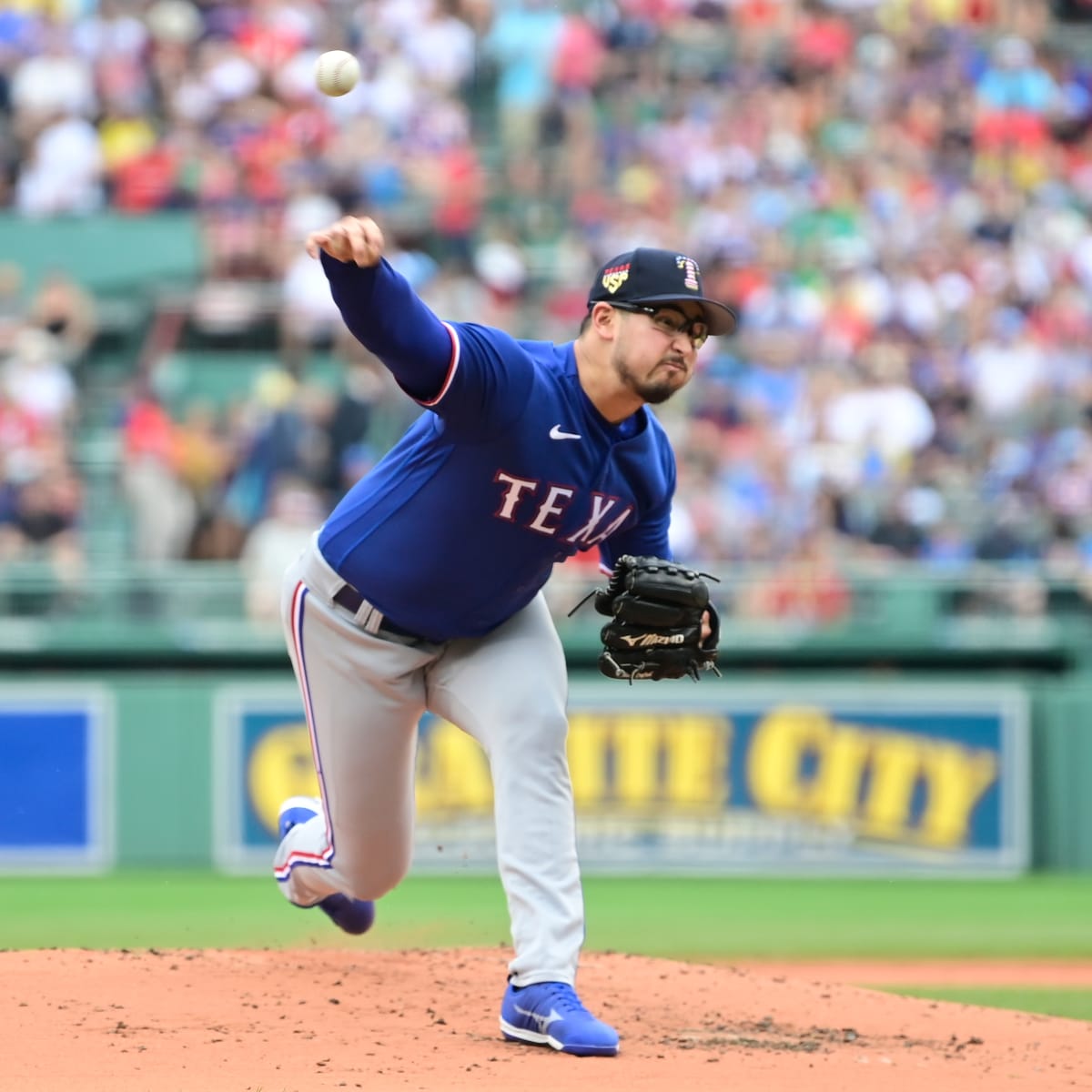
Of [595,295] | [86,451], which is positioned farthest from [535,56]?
[595,295]

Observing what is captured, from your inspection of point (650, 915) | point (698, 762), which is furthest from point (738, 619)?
point (650, 915)

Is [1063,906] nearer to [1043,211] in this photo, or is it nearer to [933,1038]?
[933,1038]

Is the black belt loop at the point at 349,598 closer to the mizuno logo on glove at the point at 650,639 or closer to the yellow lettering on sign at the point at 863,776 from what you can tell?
the mizuno logo on glove at the point at 650,639

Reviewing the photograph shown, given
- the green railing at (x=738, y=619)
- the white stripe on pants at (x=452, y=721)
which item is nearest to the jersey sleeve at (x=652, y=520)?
the white stripe on pants at (x=452, y=721)

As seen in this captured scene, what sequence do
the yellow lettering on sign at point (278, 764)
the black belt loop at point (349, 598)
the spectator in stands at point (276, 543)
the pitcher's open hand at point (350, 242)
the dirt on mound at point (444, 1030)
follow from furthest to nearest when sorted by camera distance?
1. the yellow lettering on sign at point (278, 764)
2. the spectator in stands at point (276, 543)
3. the black belt loop at point (349, 598)
4. the dirt on mound at point (444, 1030)
5. the pitcher's open hand at point (350, 242)

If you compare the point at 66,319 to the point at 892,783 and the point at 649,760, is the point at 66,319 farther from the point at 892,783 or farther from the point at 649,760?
the point at 892,783
